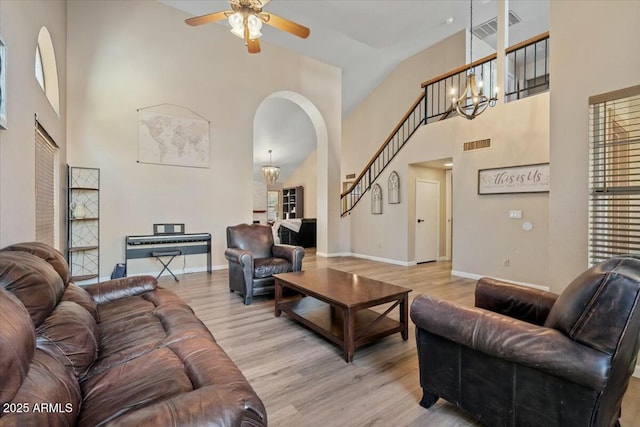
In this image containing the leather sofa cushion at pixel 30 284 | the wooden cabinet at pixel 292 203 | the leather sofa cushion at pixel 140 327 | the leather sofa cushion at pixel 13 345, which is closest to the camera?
the leather sofa cushion at pixel 13 345

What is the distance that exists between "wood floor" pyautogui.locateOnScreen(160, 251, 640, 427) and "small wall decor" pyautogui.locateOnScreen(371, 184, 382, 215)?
128 inches

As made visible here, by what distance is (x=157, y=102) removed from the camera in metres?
5.07

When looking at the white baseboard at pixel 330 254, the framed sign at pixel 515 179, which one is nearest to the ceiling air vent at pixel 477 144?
the framed sign at pixel 515 179

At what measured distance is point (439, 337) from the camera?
1680 mm

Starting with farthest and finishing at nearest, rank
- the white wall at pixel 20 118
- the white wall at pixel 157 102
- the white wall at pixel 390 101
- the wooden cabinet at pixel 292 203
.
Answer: the wooden cabinet at pixel 292 203
the white wall at pixel 390 101
the white wall at pixel 157 102
the white wall at pixel 20 118

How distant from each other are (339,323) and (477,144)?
392 centimetres

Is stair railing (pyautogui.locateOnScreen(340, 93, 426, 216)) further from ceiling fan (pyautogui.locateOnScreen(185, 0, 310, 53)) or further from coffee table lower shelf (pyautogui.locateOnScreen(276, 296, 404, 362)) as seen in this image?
coffee table lower shelf (pyautogui.locateOnScreen(276, 296, 404, 362))

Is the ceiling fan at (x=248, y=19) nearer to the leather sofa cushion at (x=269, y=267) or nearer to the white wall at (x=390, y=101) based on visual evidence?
the leather sofa cushion at (x=269, y=267)

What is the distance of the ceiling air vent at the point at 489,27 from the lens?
5.93 meters

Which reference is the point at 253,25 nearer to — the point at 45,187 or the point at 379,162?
the point at 45,187

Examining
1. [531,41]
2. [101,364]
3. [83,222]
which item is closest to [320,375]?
[101,364]

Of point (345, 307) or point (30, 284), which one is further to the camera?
point (345, 307)

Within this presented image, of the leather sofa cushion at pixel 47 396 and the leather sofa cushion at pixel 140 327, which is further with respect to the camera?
the leather sofa cushion at pixel 140 327

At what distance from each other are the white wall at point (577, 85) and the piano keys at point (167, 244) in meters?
4.88
